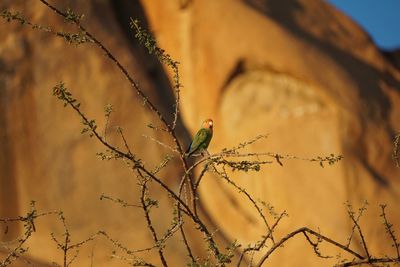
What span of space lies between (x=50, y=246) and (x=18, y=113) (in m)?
1.73

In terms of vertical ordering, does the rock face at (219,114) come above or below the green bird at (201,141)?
above

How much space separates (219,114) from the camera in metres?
12.2

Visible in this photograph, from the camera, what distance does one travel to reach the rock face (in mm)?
10508

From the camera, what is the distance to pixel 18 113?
10.7 m

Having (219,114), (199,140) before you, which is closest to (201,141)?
(199,140)

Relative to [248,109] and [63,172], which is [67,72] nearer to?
[63,172]

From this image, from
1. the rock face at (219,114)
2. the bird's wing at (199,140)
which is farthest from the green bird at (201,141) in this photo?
the rock face at (219,114)

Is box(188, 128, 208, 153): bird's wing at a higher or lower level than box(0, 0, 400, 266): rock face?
lower

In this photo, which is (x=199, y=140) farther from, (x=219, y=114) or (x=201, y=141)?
(x=219, y=114)

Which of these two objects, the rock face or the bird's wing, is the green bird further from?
the rock face

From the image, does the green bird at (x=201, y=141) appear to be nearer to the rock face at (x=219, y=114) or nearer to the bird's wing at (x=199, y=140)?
the bird's wing at (x=199, y=140)

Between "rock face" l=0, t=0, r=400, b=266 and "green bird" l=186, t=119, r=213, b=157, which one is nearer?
"green bird" l=186, t=119, r=213, b=157

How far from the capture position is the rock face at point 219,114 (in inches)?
414

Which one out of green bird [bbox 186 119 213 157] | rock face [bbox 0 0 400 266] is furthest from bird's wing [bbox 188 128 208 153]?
rock face [bbox 0 0 400 266]
